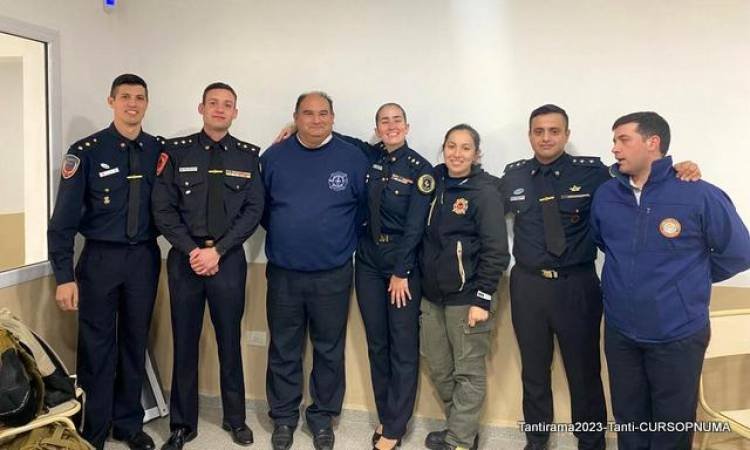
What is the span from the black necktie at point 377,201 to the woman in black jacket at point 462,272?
0.75ft

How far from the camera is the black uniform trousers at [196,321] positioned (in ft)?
8.30

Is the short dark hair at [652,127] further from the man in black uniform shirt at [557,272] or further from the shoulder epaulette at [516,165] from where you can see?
the shoulder epaulette at [516,165]

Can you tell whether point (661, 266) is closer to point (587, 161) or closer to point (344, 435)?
point (587, 161)

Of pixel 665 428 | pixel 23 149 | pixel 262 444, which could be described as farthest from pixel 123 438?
pixel 665 428

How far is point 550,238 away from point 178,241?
1686 mm

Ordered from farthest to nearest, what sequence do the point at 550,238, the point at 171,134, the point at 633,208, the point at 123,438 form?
the point at 171,134 < the point at 123,438 < the point at 550,238 < the point at 633,208

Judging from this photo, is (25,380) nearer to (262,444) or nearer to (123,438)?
(123,438)

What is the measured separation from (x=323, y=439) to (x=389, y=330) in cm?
64

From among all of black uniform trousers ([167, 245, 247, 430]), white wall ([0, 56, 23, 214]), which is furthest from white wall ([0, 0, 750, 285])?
black uniform trousers ([167, 245, 247, 430])

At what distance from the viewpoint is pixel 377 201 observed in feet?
8.23

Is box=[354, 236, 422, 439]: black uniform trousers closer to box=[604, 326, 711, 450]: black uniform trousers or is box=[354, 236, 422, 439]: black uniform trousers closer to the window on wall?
box=[604, 326, 711, 450]: black uniform trousers

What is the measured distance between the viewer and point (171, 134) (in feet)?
10.2

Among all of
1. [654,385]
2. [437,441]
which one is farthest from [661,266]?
[437,441]

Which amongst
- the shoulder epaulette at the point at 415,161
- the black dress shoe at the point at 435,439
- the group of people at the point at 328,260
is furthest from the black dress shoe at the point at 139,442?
the shoulder epaulette at the point at 415,161
